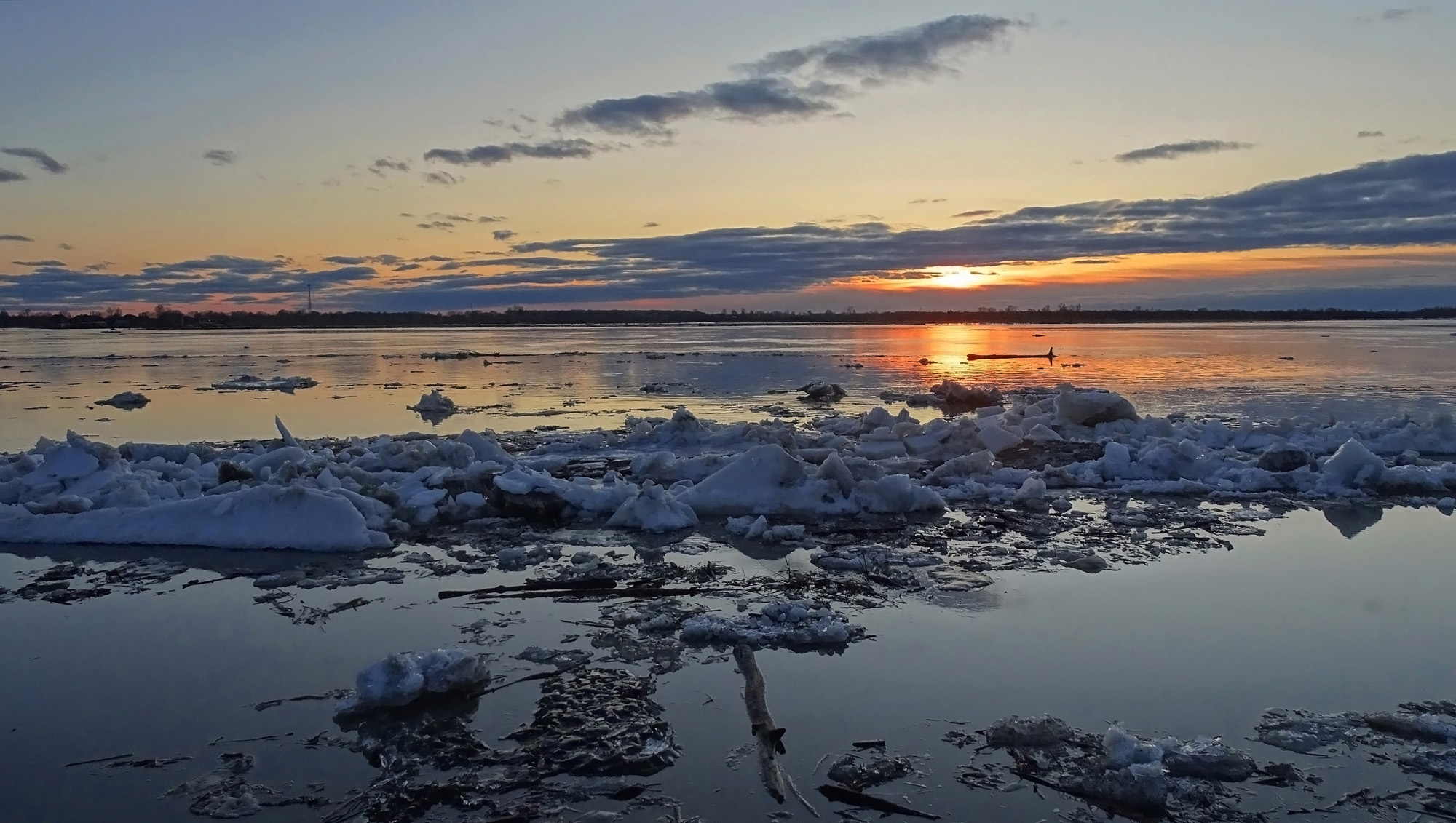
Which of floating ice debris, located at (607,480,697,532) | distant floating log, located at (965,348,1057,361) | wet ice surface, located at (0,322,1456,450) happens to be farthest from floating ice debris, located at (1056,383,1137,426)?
distant floating log, located at (965,348,1057,361)

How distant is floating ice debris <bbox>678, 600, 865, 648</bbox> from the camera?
4.71 m

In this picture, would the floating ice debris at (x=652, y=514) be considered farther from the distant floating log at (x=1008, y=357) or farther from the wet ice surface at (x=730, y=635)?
the distant floating log at (x=1008, y=357)

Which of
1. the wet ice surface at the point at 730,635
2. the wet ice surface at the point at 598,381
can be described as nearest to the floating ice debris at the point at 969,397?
the wet ice surface at the point at 598,381

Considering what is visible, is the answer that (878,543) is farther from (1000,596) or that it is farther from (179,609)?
(179,609)

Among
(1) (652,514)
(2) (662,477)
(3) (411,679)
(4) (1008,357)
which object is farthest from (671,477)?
(4) (1008,357)

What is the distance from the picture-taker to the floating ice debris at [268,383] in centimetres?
2194

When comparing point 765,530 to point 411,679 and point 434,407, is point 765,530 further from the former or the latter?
point 434,407

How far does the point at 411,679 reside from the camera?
13.0 feet

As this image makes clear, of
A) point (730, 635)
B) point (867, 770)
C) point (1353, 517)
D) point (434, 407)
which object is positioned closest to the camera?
point (867, 770)

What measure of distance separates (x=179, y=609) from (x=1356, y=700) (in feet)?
19.5

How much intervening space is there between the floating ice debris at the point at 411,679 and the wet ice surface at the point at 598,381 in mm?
10505

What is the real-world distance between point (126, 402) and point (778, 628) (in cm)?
1756

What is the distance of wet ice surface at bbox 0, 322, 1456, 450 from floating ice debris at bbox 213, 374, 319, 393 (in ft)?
1.36

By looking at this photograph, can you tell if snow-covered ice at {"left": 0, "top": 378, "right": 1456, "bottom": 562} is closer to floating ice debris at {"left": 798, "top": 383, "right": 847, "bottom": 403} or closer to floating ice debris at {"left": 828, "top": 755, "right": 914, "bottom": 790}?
floating ice debris at {"left": 828, "top": 755, "right": 914, "bottom": 790}
